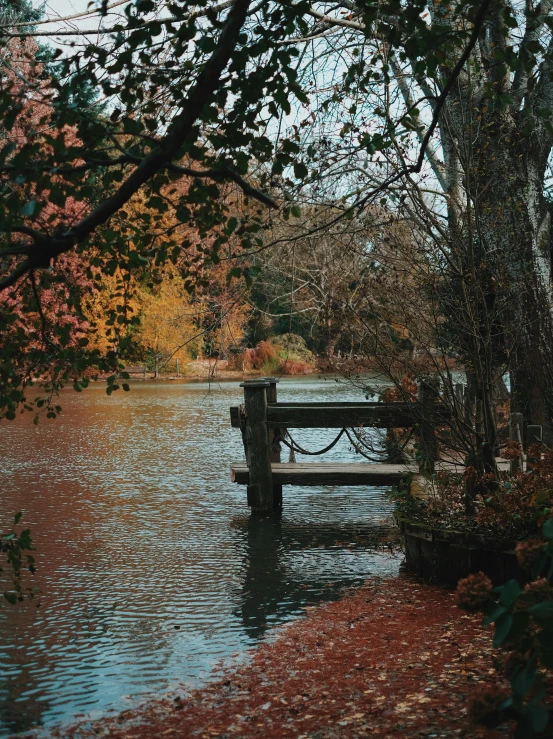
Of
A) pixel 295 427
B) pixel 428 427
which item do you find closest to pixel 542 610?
pixel 428 427

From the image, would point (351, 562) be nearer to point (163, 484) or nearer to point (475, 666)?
point (475, 666)

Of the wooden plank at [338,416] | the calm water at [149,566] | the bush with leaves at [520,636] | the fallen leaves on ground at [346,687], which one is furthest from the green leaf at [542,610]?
the wooden plank at [338,416]

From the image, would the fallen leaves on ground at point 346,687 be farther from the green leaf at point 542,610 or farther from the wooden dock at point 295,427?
the wooden dock at point 295,427

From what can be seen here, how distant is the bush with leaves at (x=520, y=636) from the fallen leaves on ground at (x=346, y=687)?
132cm

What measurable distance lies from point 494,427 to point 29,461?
415 inches

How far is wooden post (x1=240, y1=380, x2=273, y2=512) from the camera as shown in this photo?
1062cm

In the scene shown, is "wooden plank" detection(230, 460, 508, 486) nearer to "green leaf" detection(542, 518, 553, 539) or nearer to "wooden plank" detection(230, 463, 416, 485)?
"wooden plank" detection(230, 463, 416, 485)

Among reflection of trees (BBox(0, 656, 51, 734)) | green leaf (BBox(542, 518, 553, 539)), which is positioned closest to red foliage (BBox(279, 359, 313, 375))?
reflection of trees (BBox(0, 656, 51, 734))

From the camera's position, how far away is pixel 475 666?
5.25 meters

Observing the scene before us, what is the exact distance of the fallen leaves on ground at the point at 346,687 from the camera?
14.7 ft

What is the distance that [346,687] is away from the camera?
5125 mm

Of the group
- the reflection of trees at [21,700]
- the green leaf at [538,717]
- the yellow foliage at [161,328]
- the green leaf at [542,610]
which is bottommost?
the reflection of trees at [21,700]

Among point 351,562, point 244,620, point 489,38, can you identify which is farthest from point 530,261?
point 244,620

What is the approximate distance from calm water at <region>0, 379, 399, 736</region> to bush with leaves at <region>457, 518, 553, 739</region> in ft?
9.17
